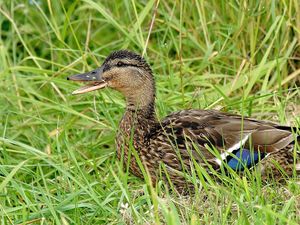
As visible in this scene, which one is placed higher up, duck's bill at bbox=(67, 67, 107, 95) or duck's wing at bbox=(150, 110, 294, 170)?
duck's bill at bbox=(67, 67, 107, 95)

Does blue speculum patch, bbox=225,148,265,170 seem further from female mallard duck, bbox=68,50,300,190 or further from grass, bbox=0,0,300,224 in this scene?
grass, bbox=0,0,300,224

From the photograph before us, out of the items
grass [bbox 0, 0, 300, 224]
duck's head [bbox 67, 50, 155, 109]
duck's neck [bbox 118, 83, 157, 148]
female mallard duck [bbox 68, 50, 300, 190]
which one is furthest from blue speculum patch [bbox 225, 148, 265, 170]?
duck's head [bbox 67, 50, 155, 109]

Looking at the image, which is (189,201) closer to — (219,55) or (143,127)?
(143,127)

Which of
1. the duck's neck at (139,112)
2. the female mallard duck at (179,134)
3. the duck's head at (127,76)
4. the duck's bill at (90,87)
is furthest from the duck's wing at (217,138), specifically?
the duck's bill at (90,87)

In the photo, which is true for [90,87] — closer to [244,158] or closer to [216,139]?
[216,139]

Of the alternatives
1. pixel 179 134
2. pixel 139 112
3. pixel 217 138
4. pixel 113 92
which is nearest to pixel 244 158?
pixel 217 138

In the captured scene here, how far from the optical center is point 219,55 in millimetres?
6000

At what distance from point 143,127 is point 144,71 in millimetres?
333

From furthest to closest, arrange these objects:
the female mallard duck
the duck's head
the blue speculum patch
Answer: the duck's head < the female mallard duck < the blue speculum patch

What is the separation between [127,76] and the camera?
17.7 ft

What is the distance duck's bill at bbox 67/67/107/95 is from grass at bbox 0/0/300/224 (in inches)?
9.0

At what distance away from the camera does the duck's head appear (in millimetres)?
5352

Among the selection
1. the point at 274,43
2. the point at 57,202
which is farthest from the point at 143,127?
the point at 274,43

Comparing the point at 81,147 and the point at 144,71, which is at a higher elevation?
the point at 144,71
